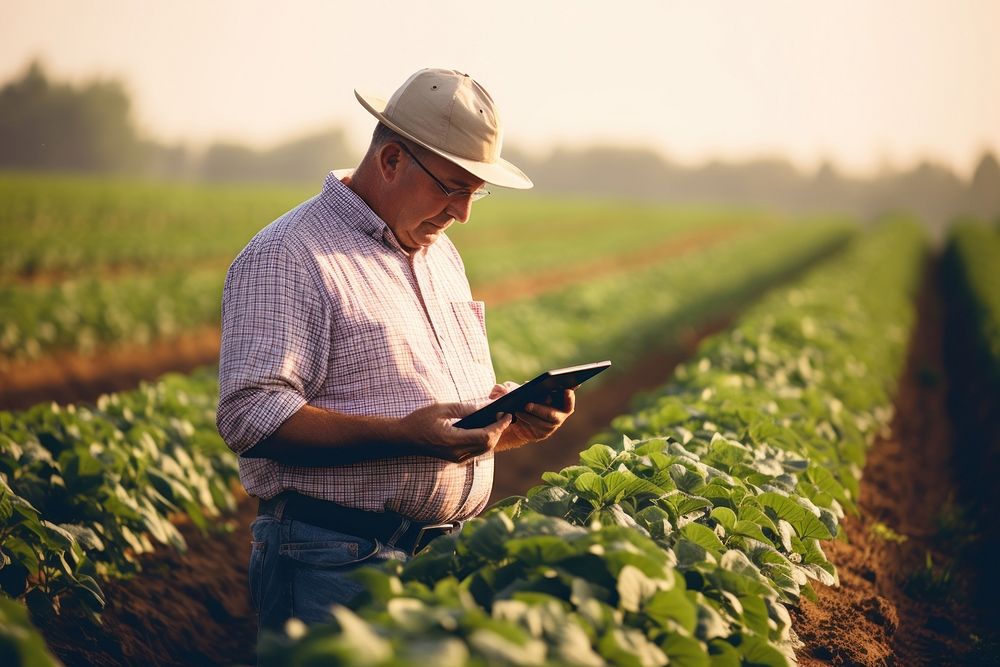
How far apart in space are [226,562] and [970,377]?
1005 cm

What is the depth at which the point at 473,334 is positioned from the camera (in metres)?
2.72

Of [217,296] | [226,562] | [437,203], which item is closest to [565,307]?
[217,296]

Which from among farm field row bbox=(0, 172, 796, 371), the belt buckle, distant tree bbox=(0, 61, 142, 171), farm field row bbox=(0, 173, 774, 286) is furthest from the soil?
distant tree bbox=(0, 61, 142, 171)

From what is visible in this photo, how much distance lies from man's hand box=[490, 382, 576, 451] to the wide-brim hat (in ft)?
2.19

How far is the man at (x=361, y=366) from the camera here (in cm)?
218

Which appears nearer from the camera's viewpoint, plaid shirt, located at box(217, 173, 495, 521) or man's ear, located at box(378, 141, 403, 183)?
plaid shirt, located at box(217, 173, 495, 521)

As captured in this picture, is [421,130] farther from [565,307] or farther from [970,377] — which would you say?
[565,307]

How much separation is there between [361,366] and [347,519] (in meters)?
0.42

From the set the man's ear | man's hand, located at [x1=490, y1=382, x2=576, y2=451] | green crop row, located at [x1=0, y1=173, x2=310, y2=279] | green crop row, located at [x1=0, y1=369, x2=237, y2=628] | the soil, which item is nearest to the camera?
the man's ear

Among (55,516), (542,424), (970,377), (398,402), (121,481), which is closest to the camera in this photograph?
(398,402)

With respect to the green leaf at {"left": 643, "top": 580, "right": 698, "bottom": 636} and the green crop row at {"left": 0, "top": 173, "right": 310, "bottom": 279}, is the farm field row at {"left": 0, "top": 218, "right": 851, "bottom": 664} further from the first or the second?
the green crop row at {"left": 0, "top": 173, "right": 310, "bottom": 279}

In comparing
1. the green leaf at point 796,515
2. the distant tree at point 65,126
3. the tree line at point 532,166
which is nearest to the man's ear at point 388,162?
the green leaf at point 796,515

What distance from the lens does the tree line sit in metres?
82.1

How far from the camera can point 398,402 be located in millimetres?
2352
